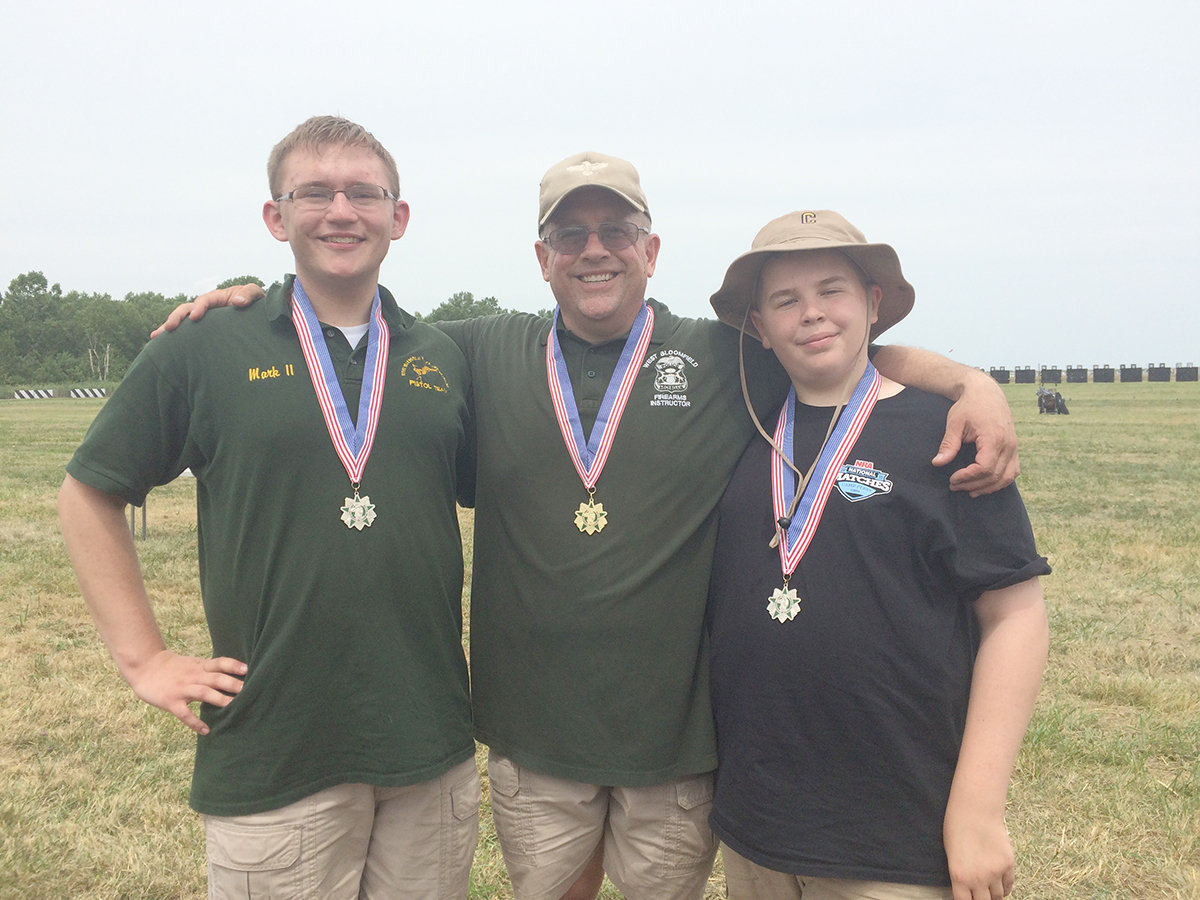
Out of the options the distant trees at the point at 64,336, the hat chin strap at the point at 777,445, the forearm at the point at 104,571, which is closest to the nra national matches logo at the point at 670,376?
the hat chin strap at the point at 777,445

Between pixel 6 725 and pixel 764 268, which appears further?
pixel 6 725

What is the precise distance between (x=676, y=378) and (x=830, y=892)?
65.5 inches

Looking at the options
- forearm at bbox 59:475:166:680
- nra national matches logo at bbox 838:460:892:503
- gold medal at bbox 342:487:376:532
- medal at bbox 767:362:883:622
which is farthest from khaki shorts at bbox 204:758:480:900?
nra national matches logo at bbox 838:460:892:503

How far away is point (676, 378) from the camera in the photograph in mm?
3098

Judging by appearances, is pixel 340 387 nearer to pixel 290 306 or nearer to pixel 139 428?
pixel 290 306

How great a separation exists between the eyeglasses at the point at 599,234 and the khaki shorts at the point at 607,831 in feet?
5.88

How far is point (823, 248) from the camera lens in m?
2.77

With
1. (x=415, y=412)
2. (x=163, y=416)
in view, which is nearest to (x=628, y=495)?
(x=415, y=412)

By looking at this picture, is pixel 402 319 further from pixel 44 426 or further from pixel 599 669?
pixel 44 426

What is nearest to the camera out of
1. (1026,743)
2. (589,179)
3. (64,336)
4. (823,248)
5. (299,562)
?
(299,562)

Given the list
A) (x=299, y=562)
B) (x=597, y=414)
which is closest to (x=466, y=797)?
(x=299, y=562)

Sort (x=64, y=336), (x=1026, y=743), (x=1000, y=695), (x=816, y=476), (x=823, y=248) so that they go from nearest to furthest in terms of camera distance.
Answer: (x=1000, y=695) → (x=816, y=476) → (x=823, y=248) → (x=1026, y=743) → (x=64, y=336)

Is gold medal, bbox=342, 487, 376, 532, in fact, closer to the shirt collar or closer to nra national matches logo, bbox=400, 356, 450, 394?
nra national matches logo, bbox=400, 356, 450, 394

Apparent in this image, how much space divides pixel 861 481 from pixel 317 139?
1.96m
